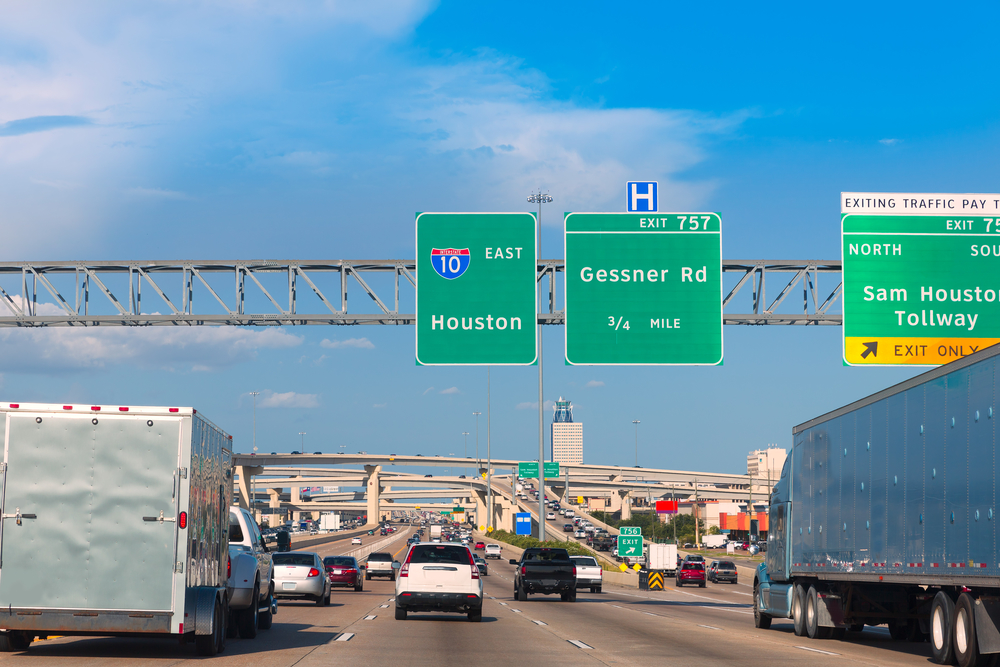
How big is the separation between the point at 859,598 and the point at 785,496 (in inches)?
155

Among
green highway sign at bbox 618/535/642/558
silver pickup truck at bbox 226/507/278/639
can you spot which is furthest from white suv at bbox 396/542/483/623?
green highway sign at bbox 618/535/642/558

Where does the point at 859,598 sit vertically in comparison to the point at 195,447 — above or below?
below

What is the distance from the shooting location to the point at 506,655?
17125 millimetres

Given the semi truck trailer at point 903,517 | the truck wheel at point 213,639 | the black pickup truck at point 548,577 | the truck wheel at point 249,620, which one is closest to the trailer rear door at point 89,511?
the truck wheel at point 213,639

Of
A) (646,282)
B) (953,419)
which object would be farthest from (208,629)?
(646,282)

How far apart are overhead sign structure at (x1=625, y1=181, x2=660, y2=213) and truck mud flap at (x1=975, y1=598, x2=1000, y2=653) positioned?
15.8 m

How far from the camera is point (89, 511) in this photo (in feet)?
47.1

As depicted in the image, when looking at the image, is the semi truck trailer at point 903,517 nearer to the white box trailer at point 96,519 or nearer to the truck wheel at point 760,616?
the truck wheel at point 760,616

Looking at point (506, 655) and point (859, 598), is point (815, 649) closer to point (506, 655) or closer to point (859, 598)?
point (859, 598)

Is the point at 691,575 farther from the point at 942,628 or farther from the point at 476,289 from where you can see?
the point at 942,628

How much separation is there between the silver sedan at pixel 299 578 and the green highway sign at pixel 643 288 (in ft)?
31.2

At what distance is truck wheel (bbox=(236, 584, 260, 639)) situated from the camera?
19156 mm

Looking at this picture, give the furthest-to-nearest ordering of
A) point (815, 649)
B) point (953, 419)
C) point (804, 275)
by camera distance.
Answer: point (804, 275) → point (815, 649) → point (953, 419)

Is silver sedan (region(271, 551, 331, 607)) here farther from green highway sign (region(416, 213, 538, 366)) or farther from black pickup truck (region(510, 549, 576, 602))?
black pickup truck (region(510, 549, 576, 602))
